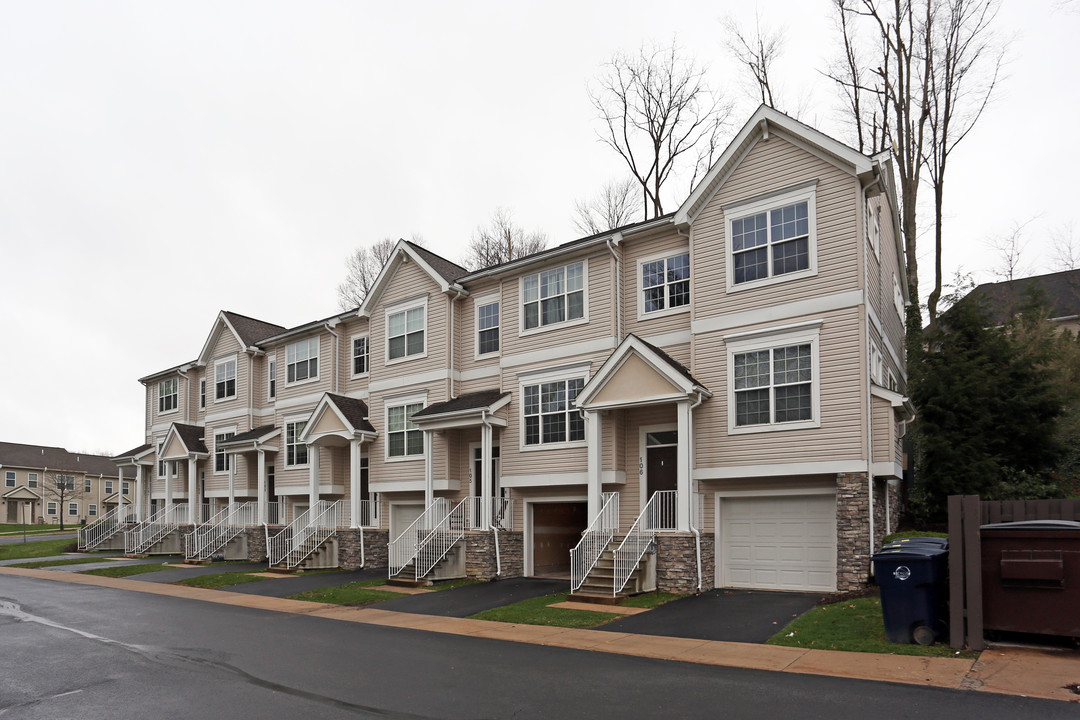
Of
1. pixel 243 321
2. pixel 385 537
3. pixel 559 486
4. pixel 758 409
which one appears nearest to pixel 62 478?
pixel 243 321

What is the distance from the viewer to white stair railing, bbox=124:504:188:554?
33.9 m

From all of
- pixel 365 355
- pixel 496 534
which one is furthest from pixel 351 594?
pixel 365 355

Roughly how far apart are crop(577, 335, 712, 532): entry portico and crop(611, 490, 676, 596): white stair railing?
1.10 ft

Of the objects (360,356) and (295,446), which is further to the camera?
(295,446)

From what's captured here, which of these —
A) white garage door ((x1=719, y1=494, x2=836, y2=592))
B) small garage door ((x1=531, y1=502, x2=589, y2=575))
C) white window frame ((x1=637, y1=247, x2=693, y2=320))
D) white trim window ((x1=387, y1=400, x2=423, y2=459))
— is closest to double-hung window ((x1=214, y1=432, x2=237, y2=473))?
white trim window ((x1=387, y1=400, x2=423, y2=459))

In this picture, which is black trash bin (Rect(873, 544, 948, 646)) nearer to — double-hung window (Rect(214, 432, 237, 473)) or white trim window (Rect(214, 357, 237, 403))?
double-hung window (Rect(214, 432, 237, 473))

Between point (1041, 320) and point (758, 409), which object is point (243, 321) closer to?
point (758, 409)

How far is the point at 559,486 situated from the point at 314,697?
490 inches

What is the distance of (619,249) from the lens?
67.1 ft

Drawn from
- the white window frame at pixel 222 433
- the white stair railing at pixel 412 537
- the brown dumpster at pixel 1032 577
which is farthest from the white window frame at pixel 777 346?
the white window frame at pixel 222 433

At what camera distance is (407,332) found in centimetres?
2545

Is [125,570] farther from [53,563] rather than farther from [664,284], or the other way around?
[664,284]

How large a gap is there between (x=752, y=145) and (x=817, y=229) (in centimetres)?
262

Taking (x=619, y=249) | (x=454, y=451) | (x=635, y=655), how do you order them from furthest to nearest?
(x=454, y=451) → (x=619, y=249) → (x=635, y=655)
